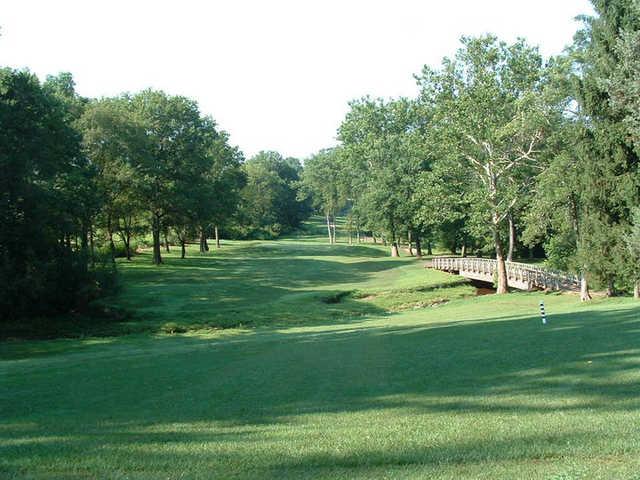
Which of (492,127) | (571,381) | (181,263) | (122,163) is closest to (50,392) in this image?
(571,381)

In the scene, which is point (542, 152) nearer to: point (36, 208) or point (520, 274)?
point (520, 274)


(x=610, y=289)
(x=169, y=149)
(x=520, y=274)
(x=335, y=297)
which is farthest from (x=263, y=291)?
(x=610, y=289)

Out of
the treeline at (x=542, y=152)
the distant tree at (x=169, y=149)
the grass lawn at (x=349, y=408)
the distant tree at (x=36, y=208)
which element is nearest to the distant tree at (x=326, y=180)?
the treeline at (x=542, y=152)

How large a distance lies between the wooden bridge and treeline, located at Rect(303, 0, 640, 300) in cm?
149

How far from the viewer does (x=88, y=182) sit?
3750 cm

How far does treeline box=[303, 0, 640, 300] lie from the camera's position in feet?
90.7

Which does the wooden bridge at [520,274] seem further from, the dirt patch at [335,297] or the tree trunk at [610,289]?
the dirt patch at [335,297]

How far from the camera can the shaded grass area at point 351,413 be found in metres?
6.31

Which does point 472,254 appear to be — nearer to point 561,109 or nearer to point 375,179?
point 375,179

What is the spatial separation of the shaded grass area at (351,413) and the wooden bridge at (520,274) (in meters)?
23.7

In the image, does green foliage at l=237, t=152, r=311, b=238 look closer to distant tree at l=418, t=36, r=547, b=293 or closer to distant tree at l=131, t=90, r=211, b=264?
distant tree at l=131, t=90, r=211, b=264

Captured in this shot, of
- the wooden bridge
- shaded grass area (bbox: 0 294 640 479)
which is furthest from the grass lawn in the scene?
the wooden bridge

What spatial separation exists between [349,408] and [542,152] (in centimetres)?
3353

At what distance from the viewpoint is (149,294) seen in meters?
40.6
